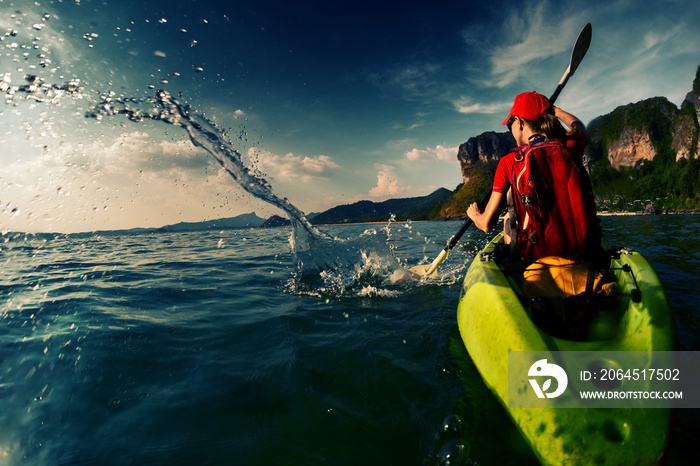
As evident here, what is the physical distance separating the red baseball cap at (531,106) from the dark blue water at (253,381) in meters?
2.75

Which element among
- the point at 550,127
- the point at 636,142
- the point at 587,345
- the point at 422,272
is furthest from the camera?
the point at 636,142

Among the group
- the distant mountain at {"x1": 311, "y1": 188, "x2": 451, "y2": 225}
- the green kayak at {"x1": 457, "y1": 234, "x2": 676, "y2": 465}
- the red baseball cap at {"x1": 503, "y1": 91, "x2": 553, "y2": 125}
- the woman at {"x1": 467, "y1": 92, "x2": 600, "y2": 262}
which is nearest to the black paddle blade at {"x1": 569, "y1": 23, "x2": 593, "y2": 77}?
the red baseball cap at {"x1": 503, "y1": 91, "x2": 553, "y2": 125}

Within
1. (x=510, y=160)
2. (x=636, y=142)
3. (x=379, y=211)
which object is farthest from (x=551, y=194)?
(x=636, y=142)

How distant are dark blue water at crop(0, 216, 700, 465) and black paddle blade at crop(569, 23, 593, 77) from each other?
4584mm

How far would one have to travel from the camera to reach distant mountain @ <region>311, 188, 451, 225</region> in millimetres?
124125

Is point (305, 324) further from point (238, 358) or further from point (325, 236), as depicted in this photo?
point (325, 236)

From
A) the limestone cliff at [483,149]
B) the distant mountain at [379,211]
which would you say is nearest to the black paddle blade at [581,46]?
the distant mountain at [379,211]

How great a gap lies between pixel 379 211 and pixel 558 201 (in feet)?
450

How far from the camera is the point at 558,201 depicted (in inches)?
103

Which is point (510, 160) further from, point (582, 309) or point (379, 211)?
point (379, 211)

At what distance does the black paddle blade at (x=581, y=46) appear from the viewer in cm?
563

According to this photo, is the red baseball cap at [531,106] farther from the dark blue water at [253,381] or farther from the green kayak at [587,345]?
the dark blue water at [253,381]

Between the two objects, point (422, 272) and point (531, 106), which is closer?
point (531, 106)

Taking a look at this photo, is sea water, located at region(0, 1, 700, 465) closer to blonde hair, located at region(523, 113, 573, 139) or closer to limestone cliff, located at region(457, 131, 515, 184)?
blonde hair, located at region(523, 113, 573, 139)
